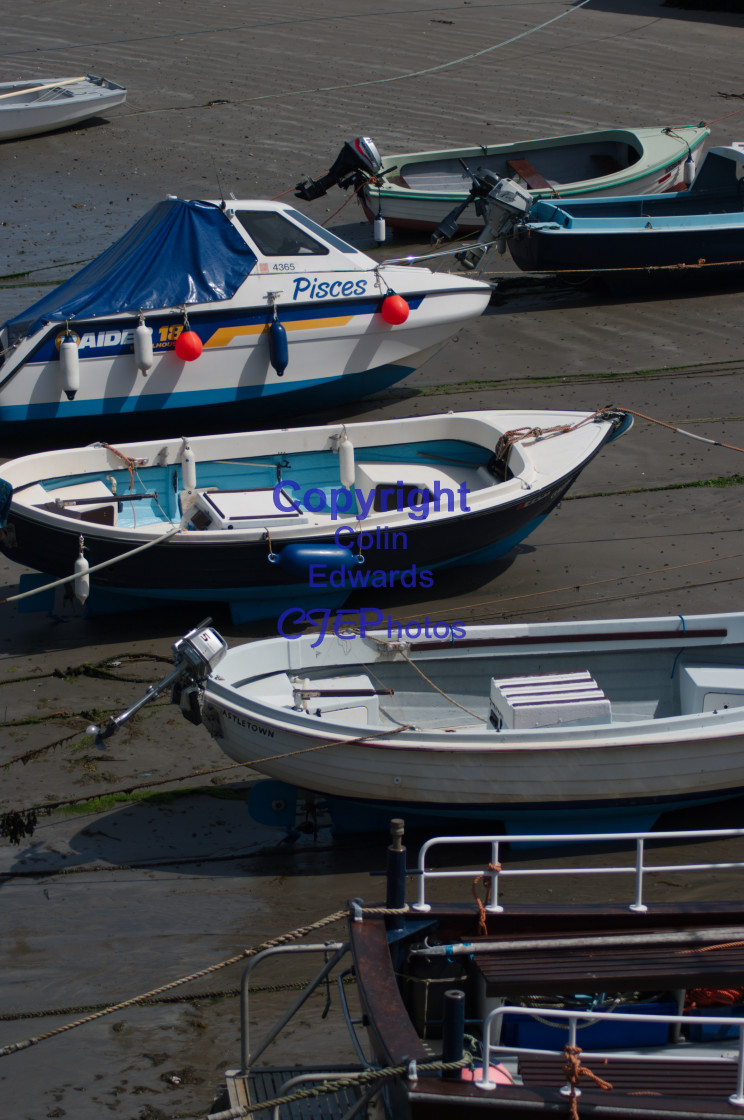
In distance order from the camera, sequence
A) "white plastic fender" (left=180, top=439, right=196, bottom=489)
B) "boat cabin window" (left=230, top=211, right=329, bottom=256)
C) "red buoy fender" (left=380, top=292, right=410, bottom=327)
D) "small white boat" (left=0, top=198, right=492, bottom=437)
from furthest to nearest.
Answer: "red buoy fender" (left=380, top=292, right=410, bottom=327) → "boat cabin window" (left=230, top=211, right=329, bottom=256) → "small white boat" (left=0, top=198, right=492, bottom=437) → "white plastic fender" (left=180, top=439, right=196, bottom=489)

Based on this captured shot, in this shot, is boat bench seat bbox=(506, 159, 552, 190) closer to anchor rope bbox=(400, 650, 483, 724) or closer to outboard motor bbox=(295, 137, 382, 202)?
outboard motor bbox=(295, 137, 382, 202)

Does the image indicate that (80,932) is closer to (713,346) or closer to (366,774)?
(366,774)

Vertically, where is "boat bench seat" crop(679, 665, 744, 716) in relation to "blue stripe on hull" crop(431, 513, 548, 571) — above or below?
below

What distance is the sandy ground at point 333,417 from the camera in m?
6.02

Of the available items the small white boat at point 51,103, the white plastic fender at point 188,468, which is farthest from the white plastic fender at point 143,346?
the small white boat at point 51,103

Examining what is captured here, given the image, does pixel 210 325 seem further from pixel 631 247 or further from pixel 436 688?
pixel 631 247

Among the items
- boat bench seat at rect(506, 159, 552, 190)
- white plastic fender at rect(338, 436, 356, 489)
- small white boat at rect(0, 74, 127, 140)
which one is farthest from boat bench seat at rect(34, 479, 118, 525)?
small white boat at rect(0, 74, 127, 140)

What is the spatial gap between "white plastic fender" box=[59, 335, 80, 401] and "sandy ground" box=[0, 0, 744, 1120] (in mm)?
1301

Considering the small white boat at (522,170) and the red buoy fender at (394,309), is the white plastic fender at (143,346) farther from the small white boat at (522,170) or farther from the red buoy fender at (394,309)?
the small white boat at (522,170)

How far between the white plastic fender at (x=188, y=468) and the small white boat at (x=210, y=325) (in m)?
2.06

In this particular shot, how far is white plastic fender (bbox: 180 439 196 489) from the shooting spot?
984cm

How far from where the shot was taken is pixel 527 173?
17844 mm

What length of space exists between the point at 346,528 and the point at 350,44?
64.2 feet

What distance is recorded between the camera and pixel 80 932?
633cm
